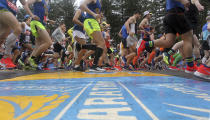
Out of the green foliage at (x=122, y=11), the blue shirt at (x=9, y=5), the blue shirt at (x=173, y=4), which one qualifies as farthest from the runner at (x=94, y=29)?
the green foliage at (x=122, y=11)

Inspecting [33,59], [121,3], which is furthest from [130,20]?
[121,3]

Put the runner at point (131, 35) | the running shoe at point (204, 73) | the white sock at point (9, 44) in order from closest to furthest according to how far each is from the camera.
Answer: the running shoe at point (204, 73) < the white sock at point (9, 44) < the runner at point (131, 35)

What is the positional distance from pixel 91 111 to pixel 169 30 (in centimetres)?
249

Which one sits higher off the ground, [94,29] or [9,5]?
[9,5]

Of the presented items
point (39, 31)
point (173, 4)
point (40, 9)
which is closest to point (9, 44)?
point (39, 31)

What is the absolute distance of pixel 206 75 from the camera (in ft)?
7.45

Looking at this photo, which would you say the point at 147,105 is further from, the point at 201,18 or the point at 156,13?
the point at 156,13

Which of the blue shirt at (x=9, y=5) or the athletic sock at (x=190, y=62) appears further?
the blue shirt at (x=9, y=5)

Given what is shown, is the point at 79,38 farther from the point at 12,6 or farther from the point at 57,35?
the point at 57,35

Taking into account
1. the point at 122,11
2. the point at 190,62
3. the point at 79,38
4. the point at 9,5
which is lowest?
the point at 190,62

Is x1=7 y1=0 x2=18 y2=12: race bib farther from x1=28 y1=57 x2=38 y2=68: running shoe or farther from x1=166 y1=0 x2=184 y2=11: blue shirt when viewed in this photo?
x1=166 y1=0 x2=184 y2=11: blue shirt

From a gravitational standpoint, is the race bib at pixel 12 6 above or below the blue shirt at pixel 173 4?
above

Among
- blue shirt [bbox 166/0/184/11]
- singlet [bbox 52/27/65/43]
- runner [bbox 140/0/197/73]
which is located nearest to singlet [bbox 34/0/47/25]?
singlet [bbox 52/27/65/43]

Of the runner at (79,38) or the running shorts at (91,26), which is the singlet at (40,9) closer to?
the runner at (79,38)
